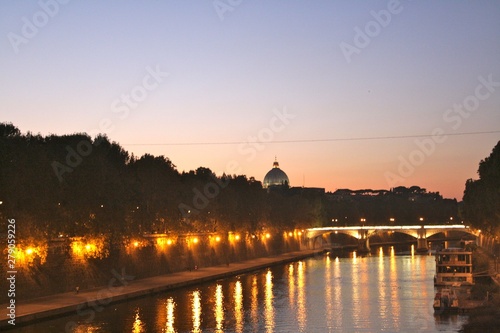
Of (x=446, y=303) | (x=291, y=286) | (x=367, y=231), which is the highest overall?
(x=367, y=231)

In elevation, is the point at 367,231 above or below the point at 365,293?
above

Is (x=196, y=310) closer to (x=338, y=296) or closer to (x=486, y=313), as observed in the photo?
(x=338, y=296)

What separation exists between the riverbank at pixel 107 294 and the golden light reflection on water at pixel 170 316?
279cm

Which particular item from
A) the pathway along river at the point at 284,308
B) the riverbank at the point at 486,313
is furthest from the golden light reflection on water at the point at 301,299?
the riverbank at the point at 486,313

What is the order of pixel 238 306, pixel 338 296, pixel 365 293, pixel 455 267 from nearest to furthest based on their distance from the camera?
pixel 238 306
pixel 338 296
pixel 365 293
pixel 455 267

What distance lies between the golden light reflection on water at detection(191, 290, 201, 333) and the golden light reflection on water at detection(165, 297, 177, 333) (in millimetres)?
1238

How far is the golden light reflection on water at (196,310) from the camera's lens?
141 ft

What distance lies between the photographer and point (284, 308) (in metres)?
51.2

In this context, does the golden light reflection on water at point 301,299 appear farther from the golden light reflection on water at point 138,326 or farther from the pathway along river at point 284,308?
the golden light reflection on water at point 138,326

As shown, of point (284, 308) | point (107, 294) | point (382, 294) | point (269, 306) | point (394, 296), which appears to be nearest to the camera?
point (284, 308)

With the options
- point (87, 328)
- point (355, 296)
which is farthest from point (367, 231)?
point (87, 328)

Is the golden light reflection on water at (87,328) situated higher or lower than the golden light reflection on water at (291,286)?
lower

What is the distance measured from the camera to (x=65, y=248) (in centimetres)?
5438

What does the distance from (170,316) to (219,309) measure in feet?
15.4
